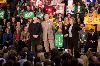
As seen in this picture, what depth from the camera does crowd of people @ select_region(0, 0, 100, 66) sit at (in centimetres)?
1106

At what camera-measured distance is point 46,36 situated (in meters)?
17.6

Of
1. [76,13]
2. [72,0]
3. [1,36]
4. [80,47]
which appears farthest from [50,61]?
[72,0]

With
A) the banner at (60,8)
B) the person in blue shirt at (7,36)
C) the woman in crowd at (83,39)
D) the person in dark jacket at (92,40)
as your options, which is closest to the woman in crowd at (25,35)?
the person in blue shirt at (7,36)

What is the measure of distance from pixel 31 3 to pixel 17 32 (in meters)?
4.09

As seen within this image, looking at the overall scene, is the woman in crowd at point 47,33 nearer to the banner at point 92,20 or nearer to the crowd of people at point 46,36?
the crowd of people at point 46,36

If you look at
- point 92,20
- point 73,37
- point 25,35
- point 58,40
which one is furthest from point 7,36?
point 92,20

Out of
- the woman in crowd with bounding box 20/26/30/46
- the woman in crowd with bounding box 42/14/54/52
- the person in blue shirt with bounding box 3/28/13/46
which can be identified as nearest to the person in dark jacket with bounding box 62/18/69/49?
the woman in crowd with bounding box 42/14/54/52

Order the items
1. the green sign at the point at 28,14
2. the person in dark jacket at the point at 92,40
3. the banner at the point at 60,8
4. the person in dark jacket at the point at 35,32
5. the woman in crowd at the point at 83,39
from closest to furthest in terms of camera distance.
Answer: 1. the person in dark jacket at the point at 35,32
2. the woman in crowd at the point at 83,39
3. the person in dark jacket at the point at 92,40
4. the green sign at the point at 28,14
5. the banner at the point at 60,8

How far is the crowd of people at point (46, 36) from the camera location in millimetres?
11062

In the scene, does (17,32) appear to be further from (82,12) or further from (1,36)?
(82,12)

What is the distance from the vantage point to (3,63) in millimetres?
10742

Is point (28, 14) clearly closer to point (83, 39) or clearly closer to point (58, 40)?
point (58, 40)

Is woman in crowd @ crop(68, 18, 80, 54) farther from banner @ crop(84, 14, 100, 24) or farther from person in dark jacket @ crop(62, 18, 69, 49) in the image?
banner @ crop(84, 14, 100, 24)

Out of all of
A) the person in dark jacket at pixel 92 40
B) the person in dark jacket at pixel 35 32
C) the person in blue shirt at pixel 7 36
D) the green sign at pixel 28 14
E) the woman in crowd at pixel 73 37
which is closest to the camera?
the person in dark jacket at pixel 35 32
